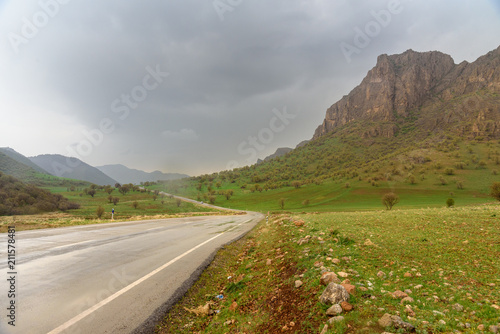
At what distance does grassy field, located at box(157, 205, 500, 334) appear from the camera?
3428 millimetres

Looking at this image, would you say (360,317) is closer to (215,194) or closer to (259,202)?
(259,202)

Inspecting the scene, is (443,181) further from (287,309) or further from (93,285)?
(93,285)

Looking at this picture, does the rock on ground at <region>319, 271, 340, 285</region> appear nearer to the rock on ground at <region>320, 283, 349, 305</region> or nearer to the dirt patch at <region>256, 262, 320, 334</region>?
the dirt patch at <region>256, 262, 320, 334</region>

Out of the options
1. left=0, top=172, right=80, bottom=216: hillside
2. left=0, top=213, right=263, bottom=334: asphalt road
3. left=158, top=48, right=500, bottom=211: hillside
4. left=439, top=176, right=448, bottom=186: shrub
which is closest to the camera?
left=0, top=213, right=263, bottom=334: asphalt road

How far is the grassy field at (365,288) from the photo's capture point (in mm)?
3428

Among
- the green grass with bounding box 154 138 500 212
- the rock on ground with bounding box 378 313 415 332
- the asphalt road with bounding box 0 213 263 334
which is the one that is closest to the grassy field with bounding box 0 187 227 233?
the asphalt road with bounding box 0 213 263 334

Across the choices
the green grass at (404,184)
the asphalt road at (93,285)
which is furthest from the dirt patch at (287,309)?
the green grass at (404,184)

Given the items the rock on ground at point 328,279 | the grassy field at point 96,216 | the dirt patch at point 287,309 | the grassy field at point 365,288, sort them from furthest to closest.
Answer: the grassy field at point 96,216
the rock on ground at point 328,279
the dirt patch at point 287,309
the grassy field at point 365,288

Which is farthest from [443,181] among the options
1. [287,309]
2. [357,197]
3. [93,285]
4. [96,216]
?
[96,216]

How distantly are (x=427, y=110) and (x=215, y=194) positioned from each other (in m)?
207

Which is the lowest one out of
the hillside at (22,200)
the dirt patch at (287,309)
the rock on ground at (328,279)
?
the dirt patch at (287,309)

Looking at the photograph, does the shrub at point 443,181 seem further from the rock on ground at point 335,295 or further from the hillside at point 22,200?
the hillside at point 22,200

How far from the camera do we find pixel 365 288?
14.5 ft

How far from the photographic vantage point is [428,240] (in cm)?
800
